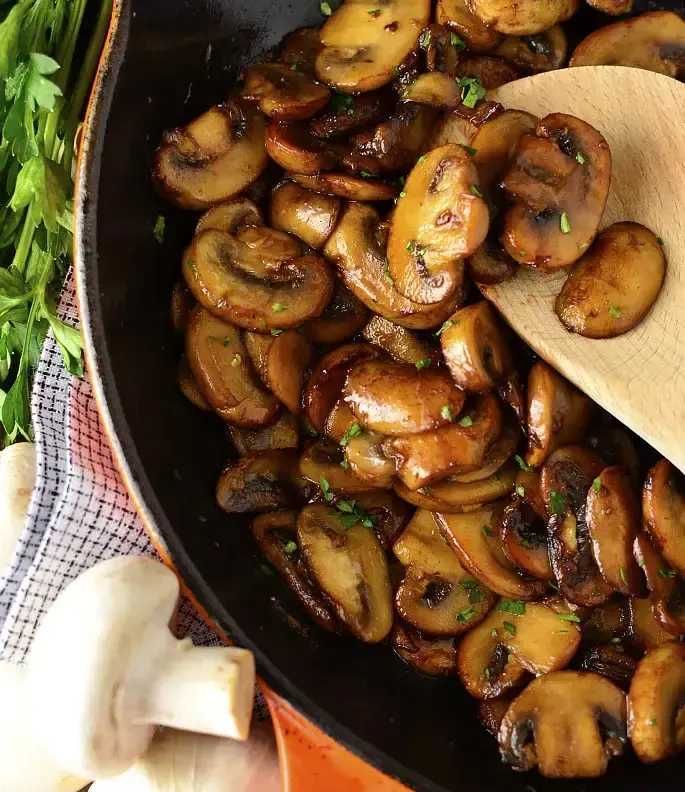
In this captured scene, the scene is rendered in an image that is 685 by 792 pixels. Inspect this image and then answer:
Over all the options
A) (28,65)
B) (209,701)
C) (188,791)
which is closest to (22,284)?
(28,65)

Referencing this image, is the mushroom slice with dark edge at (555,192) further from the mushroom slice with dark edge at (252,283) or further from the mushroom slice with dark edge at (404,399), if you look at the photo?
the mushroom slice with dark edge at (252,283)

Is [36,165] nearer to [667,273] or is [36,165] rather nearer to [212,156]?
[212,156]

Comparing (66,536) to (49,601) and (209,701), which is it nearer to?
(49,601)

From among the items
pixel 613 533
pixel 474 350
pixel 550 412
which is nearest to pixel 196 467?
pixel 474 350

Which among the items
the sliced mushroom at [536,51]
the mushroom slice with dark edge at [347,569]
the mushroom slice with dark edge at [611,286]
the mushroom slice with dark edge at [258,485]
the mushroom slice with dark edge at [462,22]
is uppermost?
the mushroom slice with dark edge at [462,22]

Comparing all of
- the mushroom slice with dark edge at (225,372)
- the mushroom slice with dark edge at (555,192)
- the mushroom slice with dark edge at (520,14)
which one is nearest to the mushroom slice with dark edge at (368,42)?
the mushroom slice with dark edge at (520,14)
